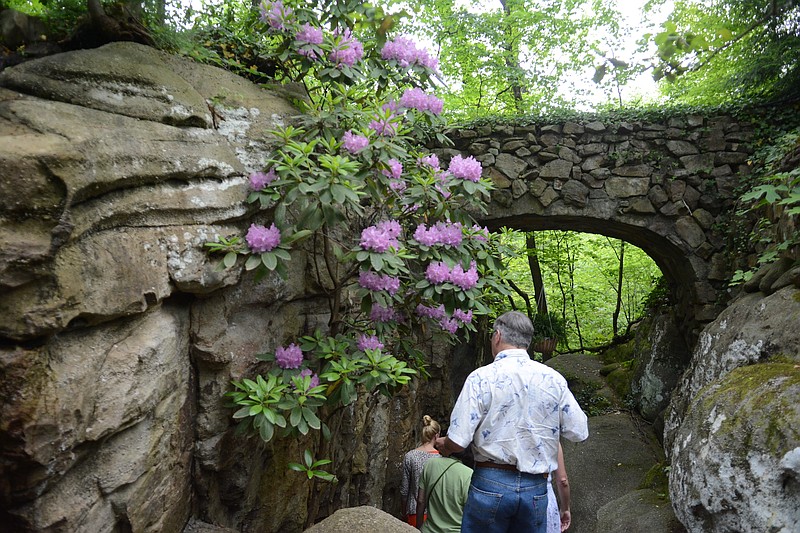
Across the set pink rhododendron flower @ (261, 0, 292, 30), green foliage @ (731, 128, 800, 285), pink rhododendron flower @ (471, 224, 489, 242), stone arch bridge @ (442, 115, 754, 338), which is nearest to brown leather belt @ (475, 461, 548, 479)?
pink rhododendron flower @ (471, 224, 489, 242)

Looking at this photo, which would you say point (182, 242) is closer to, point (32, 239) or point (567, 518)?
point (32, 239)

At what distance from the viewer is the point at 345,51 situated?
2549mm

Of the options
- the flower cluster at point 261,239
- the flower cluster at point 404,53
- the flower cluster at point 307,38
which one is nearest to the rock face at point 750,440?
the flower cluster at point 261,239

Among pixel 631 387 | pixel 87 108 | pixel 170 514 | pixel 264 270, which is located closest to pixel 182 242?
pixel 264 270

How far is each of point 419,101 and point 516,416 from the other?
4.92 ft

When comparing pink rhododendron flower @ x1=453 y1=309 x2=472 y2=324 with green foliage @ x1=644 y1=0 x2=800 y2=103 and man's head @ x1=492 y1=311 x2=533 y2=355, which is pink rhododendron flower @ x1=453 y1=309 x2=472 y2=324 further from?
green foliage @ x1=644 y1=0 x2=800 y2=103

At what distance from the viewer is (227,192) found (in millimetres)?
2283

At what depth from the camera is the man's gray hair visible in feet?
7.63

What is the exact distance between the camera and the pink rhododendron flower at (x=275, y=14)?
2494 mm

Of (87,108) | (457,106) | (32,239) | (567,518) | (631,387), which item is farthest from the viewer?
(457,106)

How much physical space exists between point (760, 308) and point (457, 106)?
17.8ft

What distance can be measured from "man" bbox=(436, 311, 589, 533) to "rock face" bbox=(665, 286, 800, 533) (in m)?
0.53

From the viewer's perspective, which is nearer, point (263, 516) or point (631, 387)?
point (263, 516)

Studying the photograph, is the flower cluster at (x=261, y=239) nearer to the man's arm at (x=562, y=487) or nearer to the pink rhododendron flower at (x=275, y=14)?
the pink rhododendron flower at (x=275, y=14)
